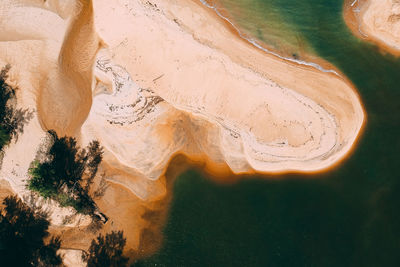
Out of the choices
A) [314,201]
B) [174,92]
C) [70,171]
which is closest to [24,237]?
[70,171]

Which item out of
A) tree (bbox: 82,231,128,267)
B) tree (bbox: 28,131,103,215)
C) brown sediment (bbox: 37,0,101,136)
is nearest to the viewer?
tree (bbox: 28,131,103,215)

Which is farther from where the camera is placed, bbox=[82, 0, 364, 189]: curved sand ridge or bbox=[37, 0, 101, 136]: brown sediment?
bbox=[37, 0, 101, 136]: brown sediment

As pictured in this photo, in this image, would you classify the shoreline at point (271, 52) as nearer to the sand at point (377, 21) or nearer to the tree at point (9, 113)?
the sand at point (377, 21)

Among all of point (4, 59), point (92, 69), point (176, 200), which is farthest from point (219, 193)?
point (4, 59)

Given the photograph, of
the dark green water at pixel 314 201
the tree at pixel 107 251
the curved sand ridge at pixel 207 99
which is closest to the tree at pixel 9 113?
the curved sand ridge at pixel 207 99

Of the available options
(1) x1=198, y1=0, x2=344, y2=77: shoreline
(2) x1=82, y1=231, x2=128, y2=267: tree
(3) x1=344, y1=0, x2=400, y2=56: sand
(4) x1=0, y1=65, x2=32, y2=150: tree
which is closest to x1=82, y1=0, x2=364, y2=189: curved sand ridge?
(1) x1=198, y1=0, x2=344, y2=77: shoreline

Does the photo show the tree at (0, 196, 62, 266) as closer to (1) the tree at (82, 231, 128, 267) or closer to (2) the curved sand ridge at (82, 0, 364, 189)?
(1) the tree at (82, 231, 128, 267)

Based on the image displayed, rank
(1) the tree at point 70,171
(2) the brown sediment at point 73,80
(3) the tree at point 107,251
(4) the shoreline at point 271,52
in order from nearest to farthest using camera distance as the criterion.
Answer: (1) the tree at point 70,171 < (2) the brown sediment at point 73,80 < (3) the tree at point 107,251 < (4) the shoreline at point 271,52
